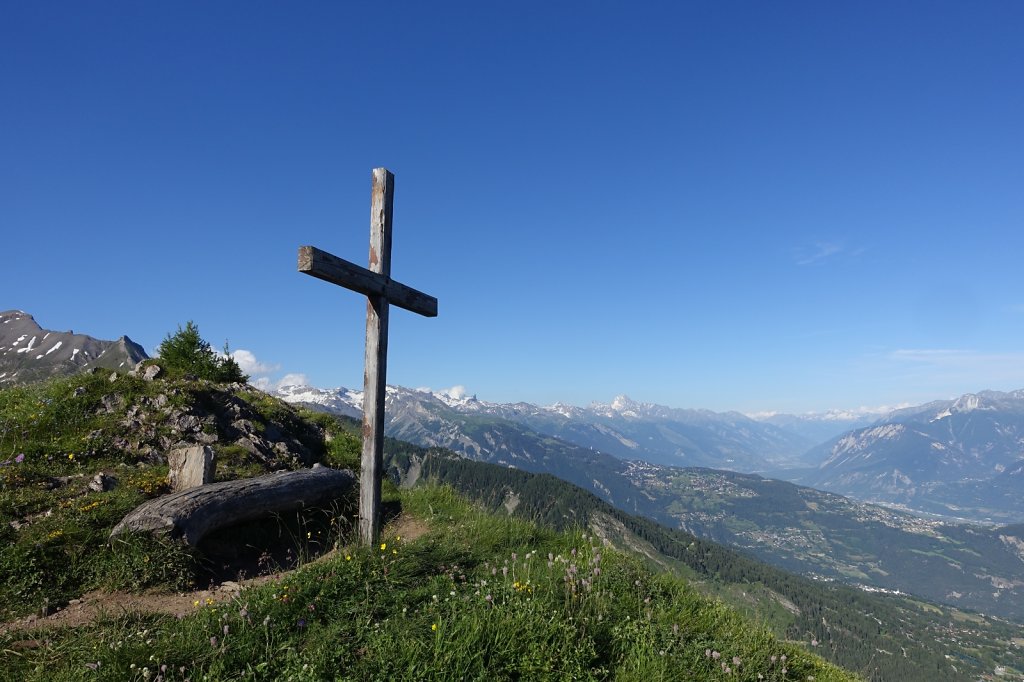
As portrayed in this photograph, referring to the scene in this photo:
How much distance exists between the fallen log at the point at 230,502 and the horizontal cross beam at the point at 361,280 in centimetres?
439

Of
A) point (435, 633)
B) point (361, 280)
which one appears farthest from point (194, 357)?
point (435, 633)

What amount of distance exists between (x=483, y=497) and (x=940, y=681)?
21168 centimetres

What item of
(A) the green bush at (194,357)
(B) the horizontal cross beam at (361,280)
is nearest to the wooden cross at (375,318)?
(B) the horizontal cross beam at (361,280)

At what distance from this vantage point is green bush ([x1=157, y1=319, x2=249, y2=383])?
18250 mm

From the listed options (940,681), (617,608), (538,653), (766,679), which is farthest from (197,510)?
(940,681)

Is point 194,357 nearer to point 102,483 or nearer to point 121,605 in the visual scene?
point 102,483

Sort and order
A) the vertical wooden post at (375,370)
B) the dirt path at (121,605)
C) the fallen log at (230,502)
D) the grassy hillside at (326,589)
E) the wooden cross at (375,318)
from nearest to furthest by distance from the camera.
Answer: the grassy hillside at (326,589), the dirt path at (121,605), the fallen log at (230,502), the wooden cross at (375,318), the vertical wooden post at (375,370)

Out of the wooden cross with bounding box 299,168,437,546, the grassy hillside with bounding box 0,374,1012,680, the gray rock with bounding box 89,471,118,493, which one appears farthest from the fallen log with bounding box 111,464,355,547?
the wooden cross with bounding box 299,168,437,546

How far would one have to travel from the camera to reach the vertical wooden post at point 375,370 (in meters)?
9.20

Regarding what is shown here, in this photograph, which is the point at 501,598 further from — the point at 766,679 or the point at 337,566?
the point at 766,679

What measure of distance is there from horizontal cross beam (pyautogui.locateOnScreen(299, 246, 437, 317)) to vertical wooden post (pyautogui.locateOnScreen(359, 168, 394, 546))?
24cm

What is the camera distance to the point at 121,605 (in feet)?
22.5

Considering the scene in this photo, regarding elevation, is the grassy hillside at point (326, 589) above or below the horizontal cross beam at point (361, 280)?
below

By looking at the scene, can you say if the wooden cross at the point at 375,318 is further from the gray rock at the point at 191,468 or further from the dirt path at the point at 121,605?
the gray rock at the point at 191,468
